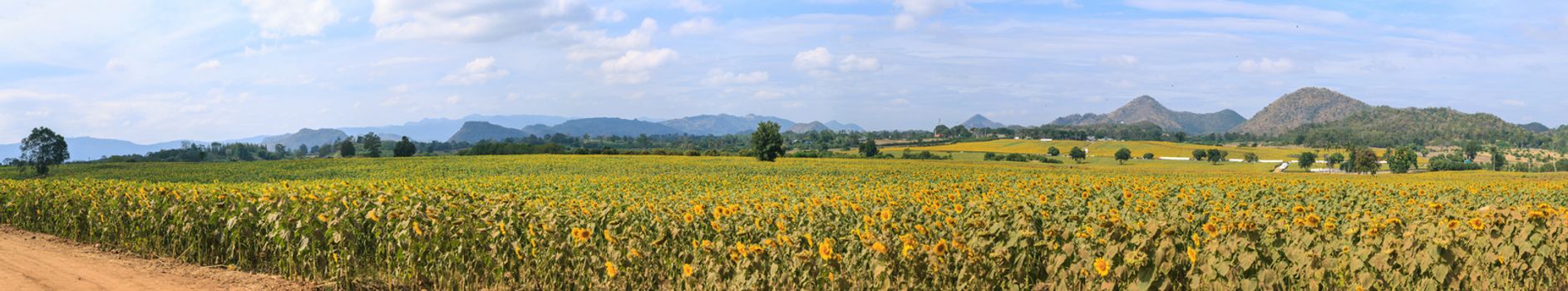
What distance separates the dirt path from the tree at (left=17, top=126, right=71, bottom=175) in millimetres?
85645

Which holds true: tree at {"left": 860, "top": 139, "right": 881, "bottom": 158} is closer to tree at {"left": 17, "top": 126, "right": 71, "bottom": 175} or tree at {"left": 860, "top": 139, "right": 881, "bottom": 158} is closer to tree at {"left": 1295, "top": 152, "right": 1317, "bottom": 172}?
tree at {"left": 1295, "top": 152, "right": 1317, "bottom": 172}

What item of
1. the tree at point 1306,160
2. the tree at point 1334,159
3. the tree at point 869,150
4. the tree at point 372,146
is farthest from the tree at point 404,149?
the tree at point 1334,159

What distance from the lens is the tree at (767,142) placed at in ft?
290

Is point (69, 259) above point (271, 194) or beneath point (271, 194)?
beneath

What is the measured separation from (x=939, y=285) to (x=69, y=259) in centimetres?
1095

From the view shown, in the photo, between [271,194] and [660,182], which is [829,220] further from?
[660,182]

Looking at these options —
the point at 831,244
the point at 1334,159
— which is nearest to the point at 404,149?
the point at 831,244

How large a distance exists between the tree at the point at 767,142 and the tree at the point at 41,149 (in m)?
60.5

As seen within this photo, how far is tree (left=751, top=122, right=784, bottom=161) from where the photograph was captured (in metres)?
88.3

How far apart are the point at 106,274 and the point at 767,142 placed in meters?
79.0

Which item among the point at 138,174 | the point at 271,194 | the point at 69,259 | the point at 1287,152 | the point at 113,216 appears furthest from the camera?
the point at 1287,152

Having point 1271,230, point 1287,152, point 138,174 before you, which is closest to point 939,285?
point 1271,230

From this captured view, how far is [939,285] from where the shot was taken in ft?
23.3

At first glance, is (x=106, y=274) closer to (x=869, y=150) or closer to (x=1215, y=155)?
(x=869, y=150)
